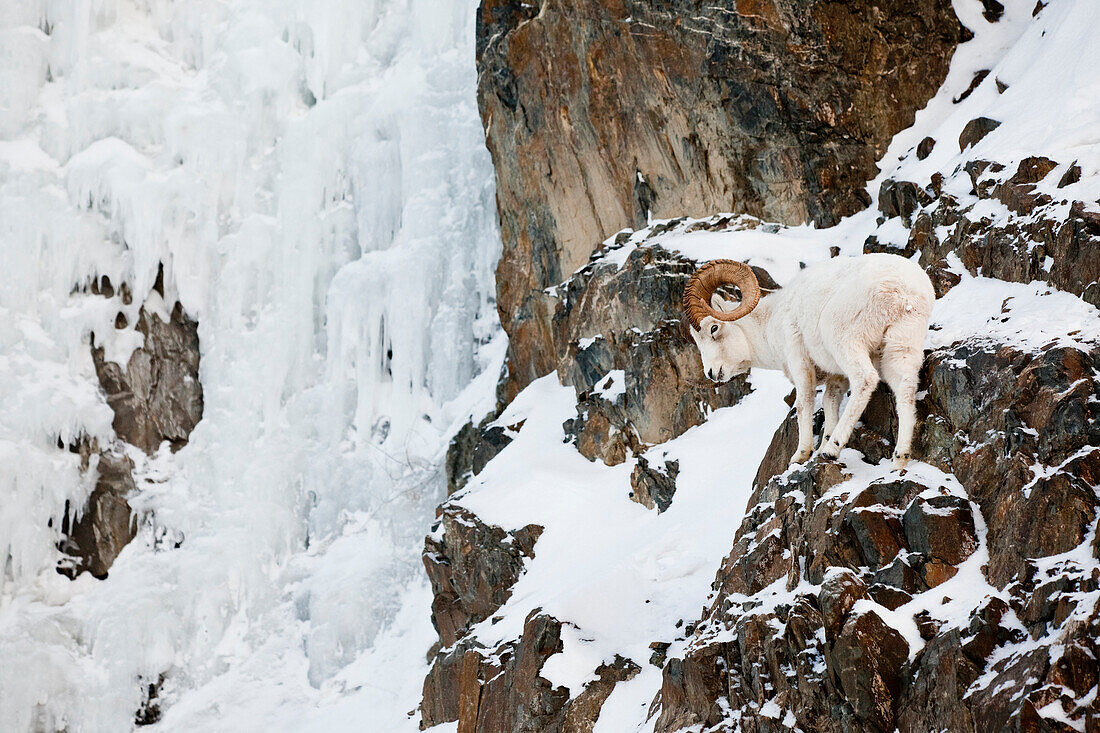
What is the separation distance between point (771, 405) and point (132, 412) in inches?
644

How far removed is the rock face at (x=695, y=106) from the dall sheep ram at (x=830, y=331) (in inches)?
277

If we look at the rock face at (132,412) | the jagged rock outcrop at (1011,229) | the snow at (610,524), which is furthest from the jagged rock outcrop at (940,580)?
the rock face at (132,412)

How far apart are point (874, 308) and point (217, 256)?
20.3 meters

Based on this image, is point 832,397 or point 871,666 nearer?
point 871,666

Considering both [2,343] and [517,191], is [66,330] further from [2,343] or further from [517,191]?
[517,191]

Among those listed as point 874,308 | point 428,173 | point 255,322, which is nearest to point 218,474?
point 255,322

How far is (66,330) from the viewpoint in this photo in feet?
75.6

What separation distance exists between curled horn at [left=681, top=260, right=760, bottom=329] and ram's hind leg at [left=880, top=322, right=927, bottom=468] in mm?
1181

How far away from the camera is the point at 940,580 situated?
18.5 ft

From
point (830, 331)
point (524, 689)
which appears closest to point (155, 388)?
point (524, 689)

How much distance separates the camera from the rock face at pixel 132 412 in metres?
22.1

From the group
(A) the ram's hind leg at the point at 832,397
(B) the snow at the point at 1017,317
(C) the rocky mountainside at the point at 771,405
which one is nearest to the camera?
(C) the rocky mountainside at the point at 771,405

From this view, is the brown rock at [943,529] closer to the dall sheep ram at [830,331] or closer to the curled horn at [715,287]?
the dall sheep ram at [830,331]

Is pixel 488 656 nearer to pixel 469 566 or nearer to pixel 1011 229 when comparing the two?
pixel 469 566
